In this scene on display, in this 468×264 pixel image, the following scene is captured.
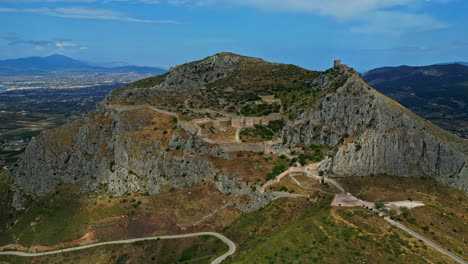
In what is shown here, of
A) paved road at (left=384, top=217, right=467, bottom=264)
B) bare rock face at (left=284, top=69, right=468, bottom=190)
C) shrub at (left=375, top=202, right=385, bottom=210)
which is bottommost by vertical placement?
paved road at (left=384, top=217, right=467, bottom=264)

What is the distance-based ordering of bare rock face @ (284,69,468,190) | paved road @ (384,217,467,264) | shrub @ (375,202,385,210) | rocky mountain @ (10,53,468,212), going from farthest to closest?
1. bare rock face @ (284,69,468,190)
2. rocky mountain @ (10,53,468,212)
3. shrub @ (375,202,385,210)
4. paved road @ (384,217,467,264)

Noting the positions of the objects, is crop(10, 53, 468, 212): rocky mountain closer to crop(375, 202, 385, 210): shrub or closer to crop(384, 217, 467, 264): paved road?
crop(375, 202, 385, 210): shrub

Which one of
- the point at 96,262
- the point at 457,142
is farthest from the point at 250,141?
the point at 457,142

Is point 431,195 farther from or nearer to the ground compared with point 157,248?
farther from the ground

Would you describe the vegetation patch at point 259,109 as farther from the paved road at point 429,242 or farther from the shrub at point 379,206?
the paved road at point 429,242

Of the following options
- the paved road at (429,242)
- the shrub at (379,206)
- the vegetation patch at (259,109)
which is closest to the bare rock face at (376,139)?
the vegetation patch at (259,109)

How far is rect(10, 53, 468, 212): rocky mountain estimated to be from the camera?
7425 centimetres

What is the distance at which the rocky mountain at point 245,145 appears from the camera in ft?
244

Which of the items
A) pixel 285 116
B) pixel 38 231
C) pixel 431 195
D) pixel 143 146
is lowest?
pixel 38 231

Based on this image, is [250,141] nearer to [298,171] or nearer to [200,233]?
[298,171]

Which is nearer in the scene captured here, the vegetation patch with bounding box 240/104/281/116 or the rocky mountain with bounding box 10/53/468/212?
the rocky mountain with bounding box 10/53/468/212

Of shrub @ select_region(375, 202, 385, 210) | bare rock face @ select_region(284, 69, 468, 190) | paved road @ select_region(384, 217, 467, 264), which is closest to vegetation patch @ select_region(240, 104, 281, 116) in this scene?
bare rock face @ select_region(284, 69, 468, 190)

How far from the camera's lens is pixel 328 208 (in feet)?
185

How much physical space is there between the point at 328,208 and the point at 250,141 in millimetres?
27537
